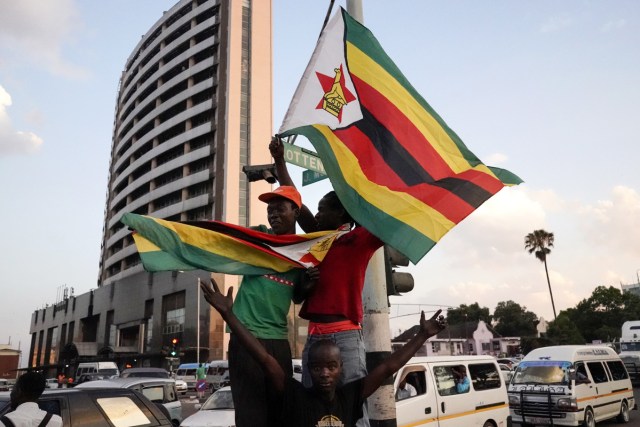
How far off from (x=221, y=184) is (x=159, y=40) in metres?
23.3

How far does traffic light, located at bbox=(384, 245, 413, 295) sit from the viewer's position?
204 inches

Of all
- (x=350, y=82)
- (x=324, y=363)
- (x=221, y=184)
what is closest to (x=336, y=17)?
(x=350, y=82)

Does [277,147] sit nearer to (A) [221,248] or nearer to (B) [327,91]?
(B) [327,91]

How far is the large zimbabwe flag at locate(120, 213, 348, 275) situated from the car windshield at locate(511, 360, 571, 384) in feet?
38.5

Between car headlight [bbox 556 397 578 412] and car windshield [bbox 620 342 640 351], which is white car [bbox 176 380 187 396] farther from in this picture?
car windshield [bbox 620 342 640 351]

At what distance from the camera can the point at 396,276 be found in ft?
17.9

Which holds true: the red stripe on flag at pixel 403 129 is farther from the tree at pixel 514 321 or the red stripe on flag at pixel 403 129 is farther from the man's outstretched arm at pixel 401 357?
the tree at pixel 514 321

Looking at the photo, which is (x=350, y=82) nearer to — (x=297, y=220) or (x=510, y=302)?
(x=297, y=220)

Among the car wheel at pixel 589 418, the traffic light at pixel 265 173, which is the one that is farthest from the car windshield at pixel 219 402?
the car wheel at pixel 589 418

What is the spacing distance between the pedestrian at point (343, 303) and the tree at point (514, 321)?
9315 cm

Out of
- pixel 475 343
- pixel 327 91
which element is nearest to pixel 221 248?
pixel 327 91

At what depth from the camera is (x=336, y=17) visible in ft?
15.3

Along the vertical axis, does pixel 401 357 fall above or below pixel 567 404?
above

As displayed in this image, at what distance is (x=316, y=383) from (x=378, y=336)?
180 cm
